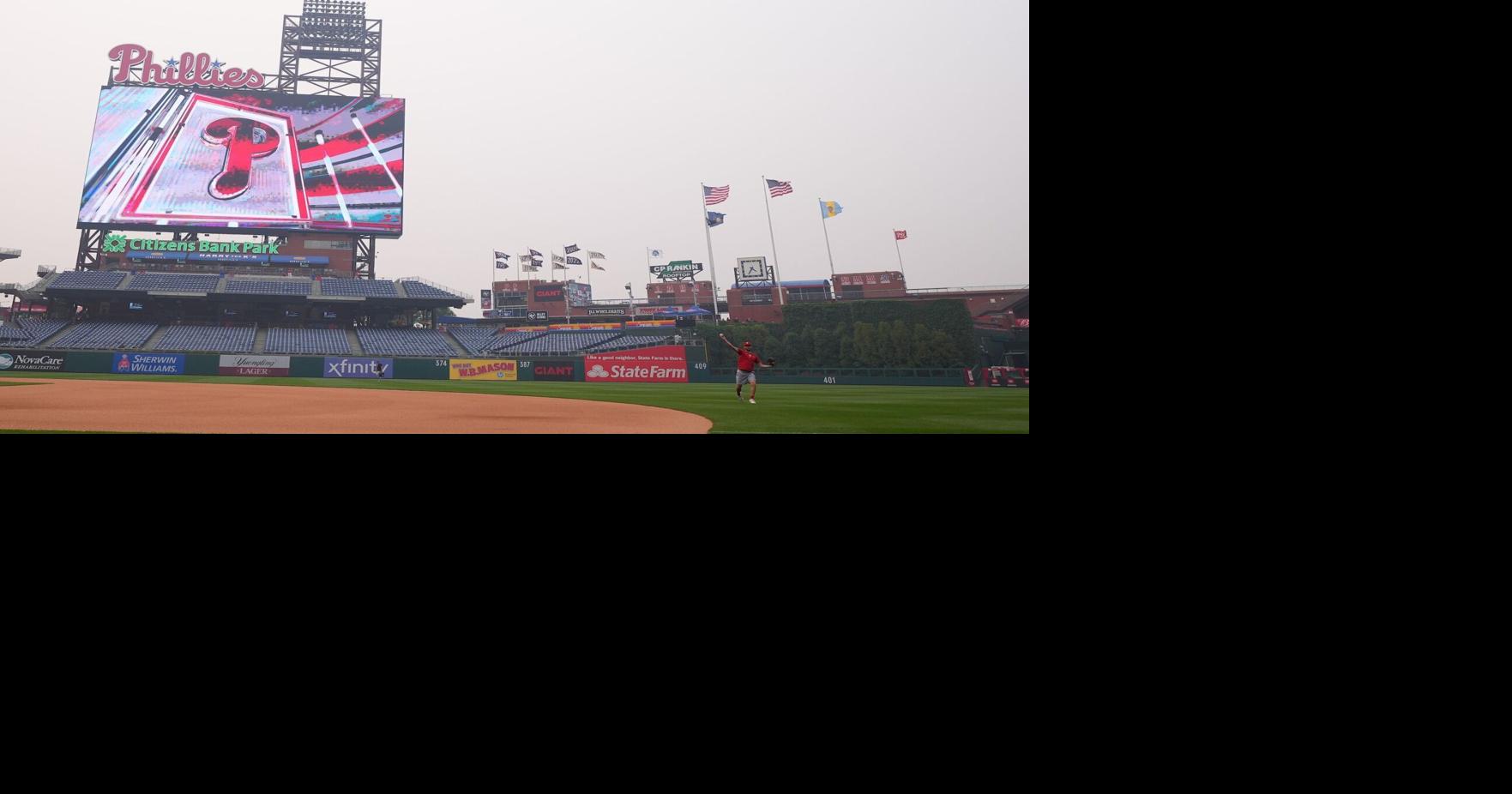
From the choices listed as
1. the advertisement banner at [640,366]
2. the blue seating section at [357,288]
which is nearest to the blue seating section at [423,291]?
the blue seating section at [357,288]

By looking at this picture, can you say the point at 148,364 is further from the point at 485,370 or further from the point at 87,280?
the point at 485,370

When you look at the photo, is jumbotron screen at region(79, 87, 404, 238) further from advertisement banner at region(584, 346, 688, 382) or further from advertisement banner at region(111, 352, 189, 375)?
advertisement banner at region(584, 346, 688, 382)

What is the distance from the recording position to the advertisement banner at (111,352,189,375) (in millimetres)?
14836

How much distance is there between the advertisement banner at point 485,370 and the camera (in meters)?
16.8

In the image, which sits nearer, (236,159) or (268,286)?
(236,159)

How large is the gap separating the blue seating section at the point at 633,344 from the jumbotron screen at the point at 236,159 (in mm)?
5435

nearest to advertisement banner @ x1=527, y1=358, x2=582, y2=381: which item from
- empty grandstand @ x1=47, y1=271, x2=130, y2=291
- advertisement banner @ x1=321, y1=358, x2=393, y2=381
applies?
advertisement banner @ x1=321, y1=358, x2=393, y2=381

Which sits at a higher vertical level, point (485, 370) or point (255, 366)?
point (255, 366)

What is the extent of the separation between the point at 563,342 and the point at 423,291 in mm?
5440

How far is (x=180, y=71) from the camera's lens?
15.7m

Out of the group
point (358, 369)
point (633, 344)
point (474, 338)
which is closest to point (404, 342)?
point (474, 338)

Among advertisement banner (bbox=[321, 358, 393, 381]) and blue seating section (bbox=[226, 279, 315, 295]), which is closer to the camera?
advertisement banner (bbox=[321, 358, 393, 381])

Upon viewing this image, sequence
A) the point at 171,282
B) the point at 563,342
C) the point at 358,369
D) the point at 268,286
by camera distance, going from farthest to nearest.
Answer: the point at 268,286, the point at 171,282, the point at 563,342, the point at 358,369

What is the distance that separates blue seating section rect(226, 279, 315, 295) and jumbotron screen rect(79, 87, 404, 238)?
6.95 ft
